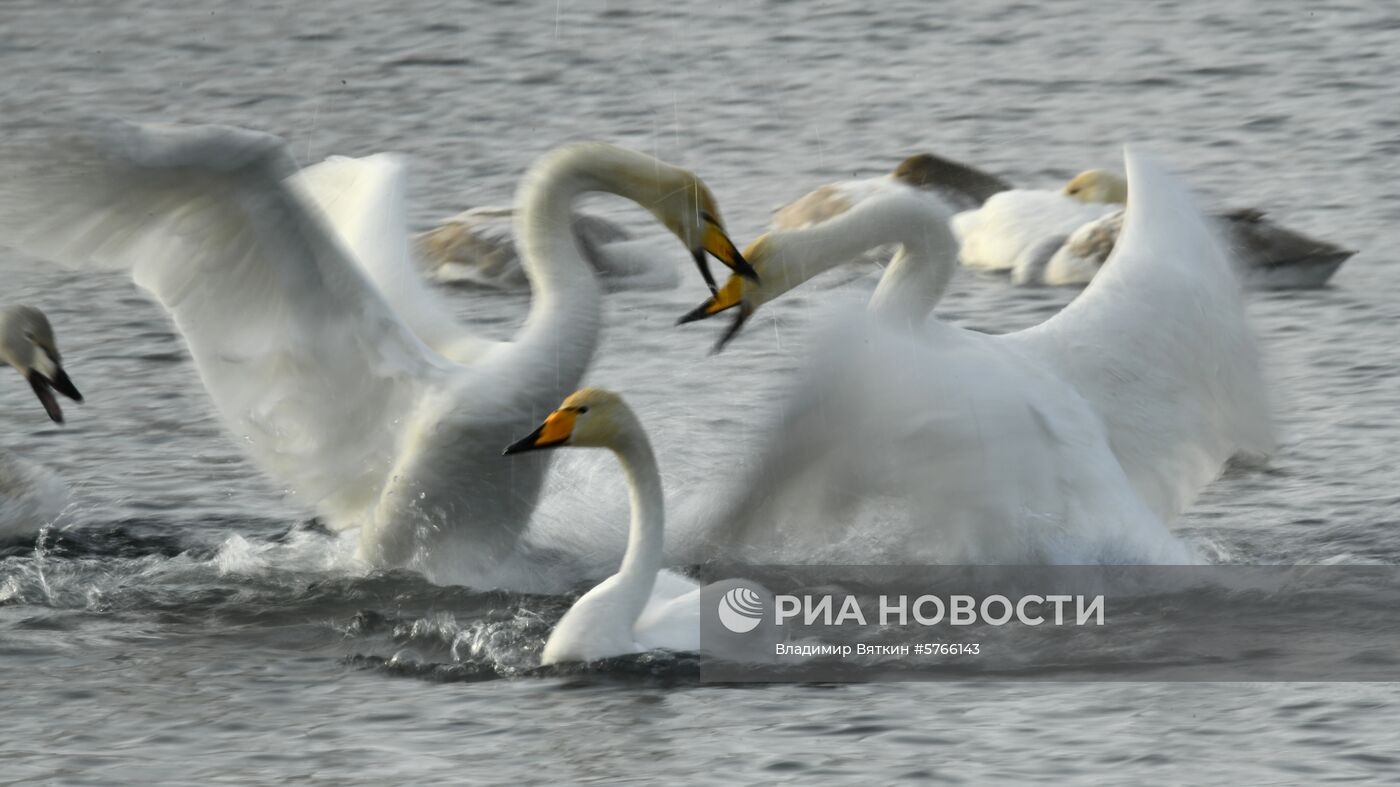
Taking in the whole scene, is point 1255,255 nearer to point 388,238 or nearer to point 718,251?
point 718,251

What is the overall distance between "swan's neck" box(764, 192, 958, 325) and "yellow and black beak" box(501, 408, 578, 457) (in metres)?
0.89

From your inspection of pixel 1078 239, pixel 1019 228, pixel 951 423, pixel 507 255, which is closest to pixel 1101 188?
pixel 1019 228

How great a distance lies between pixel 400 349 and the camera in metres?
8.40

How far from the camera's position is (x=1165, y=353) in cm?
891

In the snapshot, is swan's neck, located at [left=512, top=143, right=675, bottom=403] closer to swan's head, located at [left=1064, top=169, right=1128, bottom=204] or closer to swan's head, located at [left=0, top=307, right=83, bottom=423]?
swan's head, located at [left=0, top=307, right=83, bottom=423]

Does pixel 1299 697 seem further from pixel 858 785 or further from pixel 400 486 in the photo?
pixel 400 486

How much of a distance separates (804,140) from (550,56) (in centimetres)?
243

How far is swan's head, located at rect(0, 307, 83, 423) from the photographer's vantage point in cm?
1007

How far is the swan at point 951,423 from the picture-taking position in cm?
795

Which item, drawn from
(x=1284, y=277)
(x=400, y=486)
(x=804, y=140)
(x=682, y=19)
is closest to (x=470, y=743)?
(x=400, y=486)

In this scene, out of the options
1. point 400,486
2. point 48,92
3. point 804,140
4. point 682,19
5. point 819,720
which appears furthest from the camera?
point 682,19

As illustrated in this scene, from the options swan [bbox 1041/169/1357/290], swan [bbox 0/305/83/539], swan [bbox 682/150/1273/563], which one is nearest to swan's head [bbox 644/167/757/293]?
swan [bbox 682/150/1273/563]

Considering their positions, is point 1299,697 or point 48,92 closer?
point 1299,697

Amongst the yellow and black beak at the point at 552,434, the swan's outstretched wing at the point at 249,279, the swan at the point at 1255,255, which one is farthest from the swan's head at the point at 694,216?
the swan at the point at 1255,255
